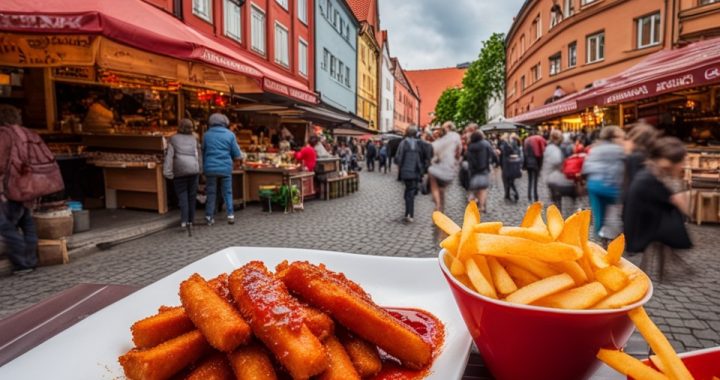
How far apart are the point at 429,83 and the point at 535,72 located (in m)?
77.8

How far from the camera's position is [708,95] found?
13.6 m

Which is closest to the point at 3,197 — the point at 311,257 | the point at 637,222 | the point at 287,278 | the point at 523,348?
the point at 311,257

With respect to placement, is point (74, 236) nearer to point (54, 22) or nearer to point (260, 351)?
point (54, 22)

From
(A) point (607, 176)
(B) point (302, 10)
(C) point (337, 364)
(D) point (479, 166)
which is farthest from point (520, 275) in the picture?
→ (B) point (302, 10)

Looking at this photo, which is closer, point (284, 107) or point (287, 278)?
→ point (287, 278)

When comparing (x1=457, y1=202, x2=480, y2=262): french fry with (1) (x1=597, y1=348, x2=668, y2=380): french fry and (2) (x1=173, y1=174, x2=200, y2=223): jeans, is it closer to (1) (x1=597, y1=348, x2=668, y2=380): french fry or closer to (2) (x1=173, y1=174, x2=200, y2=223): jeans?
(1) (x1=597, y1=348, x2=668, y2=380): french fry

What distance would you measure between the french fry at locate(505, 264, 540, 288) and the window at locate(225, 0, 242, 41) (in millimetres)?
15459

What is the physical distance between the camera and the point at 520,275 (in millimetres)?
1035

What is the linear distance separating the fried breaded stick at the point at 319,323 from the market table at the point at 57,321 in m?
0.37

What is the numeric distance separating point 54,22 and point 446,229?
6.19 meters

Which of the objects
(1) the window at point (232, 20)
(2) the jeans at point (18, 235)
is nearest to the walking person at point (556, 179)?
(2) the jeans at point (18, 235)

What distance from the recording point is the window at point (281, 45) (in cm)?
1930

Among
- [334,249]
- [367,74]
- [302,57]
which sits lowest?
[334,249]

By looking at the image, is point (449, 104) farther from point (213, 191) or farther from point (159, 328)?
point (159, 328)
